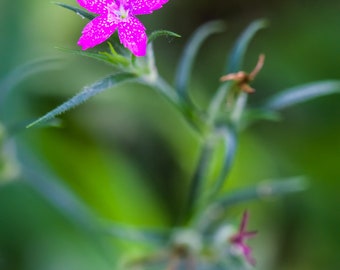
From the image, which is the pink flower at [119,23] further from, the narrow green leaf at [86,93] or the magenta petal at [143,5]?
the narrow green leaf at [86,93]

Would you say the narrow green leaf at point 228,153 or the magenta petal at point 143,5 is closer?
the magenta petal at point 143,5

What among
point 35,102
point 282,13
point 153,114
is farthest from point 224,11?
point 35,102

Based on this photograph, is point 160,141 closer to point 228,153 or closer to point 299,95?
point 299,95

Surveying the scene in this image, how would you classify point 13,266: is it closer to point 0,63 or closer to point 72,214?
point 72,214

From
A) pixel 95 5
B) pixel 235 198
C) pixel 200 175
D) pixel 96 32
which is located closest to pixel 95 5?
pixel 95 5

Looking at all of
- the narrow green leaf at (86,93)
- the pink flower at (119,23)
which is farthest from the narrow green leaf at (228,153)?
the pink flower at (119,23)

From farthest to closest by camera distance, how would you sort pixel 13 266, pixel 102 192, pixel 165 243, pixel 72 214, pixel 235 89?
1. pixel 102 192
2. pixel 13 266
3. pixel 72 214
4. pixel 165 243
5. pixel 235 89

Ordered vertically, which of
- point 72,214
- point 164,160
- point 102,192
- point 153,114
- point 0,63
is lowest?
point 72,214
